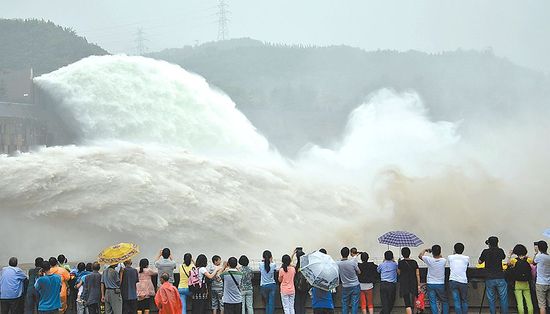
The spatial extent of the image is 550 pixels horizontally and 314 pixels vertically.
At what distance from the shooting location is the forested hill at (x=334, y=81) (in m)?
106

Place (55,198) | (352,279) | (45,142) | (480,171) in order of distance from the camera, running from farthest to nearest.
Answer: (45,142)
(480,171)
(55,198)
(352,279)

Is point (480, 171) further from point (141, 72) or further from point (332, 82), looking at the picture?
point (332, 82)

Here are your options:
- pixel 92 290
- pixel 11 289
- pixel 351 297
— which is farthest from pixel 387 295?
pixel 11 289

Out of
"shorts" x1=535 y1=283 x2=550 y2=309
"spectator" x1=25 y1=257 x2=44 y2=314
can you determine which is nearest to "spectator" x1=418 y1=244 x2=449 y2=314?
"shorts" x1=535 y1=283 x2=550 y2=309

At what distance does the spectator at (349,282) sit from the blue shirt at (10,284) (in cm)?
640

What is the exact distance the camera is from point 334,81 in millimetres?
137375

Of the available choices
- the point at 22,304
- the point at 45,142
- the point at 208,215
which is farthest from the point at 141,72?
the point at 22,304

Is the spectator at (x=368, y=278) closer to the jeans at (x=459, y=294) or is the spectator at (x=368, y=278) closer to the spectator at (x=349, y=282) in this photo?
the spectator at (x=349, y=282)

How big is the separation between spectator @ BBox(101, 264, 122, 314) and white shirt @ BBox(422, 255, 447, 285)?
5948mm

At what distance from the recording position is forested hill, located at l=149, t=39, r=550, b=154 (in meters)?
106

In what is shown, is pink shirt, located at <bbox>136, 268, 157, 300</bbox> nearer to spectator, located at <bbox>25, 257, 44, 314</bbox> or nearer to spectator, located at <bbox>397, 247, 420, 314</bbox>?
spectator, located at <bbox>25, 257, 44, 314</bbox>

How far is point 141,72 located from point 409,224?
18.2m

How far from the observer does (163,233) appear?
25.3m

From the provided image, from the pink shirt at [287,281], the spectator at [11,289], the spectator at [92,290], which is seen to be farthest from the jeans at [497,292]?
the spectator at [11,289]
